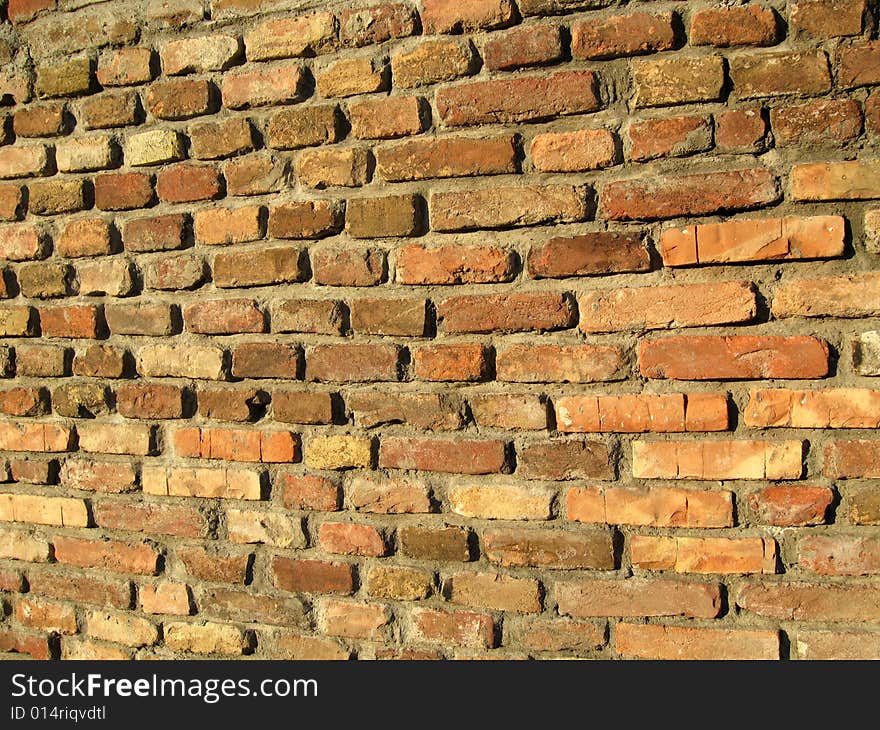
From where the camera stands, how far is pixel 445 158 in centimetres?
139

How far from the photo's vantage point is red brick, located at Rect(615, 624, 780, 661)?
132 centimetres

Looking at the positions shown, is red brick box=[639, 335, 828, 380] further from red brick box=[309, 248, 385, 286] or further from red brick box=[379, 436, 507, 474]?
red brick box=[309, 248, 385, 286]

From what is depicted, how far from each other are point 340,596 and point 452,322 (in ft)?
2.05

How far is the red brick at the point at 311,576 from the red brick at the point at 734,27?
1.23 meters

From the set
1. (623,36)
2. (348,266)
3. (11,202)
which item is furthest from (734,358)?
(11,202)

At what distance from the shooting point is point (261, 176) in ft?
4.88

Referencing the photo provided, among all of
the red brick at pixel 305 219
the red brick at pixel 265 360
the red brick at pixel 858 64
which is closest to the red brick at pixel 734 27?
the red brick at pixel 858 64

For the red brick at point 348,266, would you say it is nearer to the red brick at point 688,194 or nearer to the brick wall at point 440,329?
the brick wall at point 440,329

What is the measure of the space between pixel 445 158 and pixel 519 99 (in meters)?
0.18

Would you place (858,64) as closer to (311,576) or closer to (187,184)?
(187,184)

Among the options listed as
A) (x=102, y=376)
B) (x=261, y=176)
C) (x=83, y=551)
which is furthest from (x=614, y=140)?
(x=83, y=551)

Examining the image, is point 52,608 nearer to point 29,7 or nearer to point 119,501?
point 119,501

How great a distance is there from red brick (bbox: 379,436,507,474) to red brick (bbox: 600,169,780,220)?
19.9 inches

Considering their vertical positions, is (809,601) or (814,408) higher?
(814,408)
